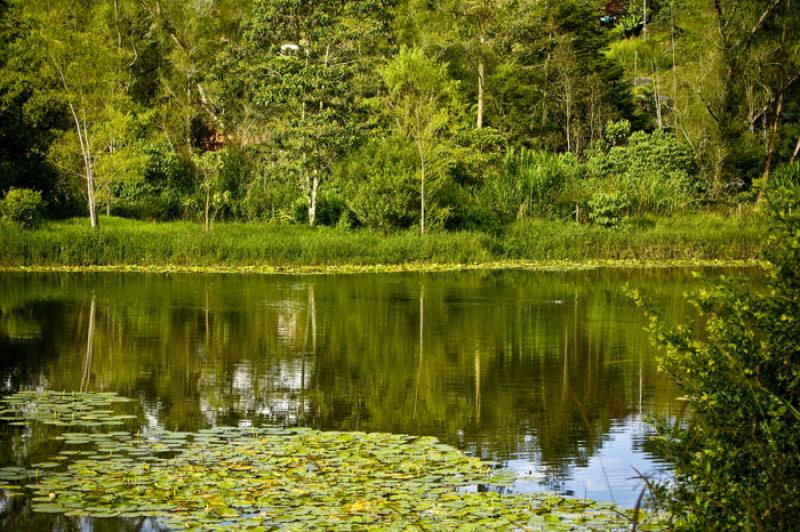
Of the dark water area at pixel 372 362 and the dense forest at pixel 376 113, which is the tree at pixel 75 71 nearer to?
the dense forest at pixel 376 113

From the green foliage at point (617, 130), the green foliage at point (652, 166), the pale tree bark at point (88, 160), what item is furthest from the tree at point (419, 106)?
the green foliage at point (617, 130)

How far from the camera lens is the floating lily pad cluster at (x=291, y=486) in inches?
335

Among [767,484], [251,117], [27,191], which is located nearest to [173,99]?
[251,117]

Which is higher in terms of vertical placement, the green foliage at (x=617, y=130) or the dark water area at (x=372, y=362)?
the green foliage at (x=617, y=130)

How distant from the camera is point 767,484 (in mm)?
6281

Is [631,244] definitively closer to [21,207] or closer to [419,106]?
[419,106]

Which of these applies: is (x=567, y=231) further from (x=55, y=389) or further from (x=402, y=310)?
(x=55, y=389)

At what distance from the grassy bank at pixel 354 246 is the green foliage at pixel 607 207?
628mm

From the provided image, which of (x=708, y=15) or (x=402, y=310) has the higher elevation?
(x=708, y=15)

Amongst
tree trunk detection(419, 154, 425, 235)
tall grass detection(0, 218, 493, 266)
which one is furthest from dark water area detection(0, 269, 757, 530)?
tree trunk detection(419, 154, 425, 235)

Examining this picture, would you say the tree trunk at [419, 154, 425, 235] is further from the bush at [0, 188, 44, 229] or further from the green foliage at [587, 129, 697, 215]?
the bush at [0, 188, 44, 229]

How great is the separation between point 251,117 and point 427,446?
38985 mm

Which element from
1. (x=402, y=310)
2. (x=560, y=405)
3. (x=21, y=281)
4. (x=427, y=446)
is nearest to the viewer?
(x=427, y=446)

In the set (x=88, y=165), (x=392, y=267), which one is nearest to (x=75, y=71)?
(x=88, y=165)
